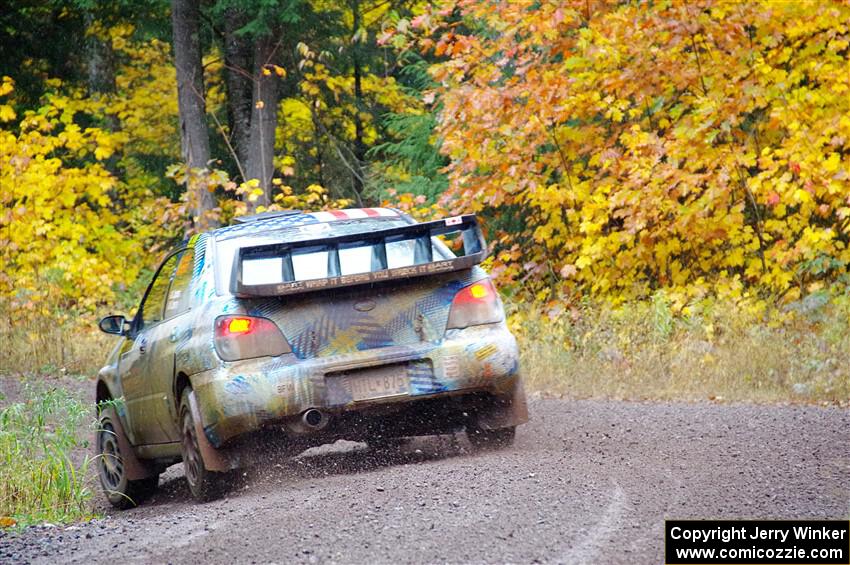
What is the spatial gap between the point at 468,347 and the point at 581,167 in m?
9.69

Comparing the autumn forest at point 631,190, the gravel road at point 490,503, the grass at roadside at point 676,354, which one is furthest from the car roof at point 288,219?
the autumn forest at point 631,190

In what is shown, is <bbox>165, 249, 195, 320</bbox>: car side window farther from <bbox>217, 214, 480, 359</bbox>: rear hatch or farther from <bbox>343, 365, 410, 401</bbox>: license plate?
<bbox>343, 365, 410, 401</bbox>: license plate

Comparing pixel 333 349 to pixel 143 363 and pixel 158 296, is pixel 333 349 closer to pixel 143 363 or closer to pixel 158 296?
pixel 143 363

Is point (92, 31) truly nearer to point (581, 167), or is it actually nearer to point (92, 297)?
point (92, 297)

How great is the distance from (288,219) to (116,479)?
2.35 metres

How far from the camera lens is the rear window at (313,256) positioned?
281 inches

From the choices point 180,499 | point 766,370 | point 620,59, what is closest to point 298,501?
point 180,499

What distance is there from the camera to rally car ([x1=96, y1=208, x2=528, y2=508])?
7098mm

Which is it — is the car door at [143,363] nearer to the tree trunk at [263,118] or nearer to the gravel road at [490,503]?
the gravel road at [490,503]

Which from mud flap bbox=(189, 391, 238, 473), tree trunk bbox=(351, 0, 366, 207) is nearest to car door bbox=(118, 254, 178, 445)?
mud flap bbox=(189, 391, 238, 473)

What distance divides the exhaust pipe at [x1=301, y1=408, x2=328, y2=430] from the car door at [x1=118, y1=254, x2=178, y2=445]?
4.95 feet

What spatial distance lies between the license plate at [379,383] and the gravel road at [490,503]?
47 cm

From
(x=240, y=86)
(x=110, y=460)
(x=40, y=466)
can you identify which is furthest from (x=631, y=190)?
(x=240, y=86)

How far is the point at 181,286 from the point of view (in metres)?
8.20
